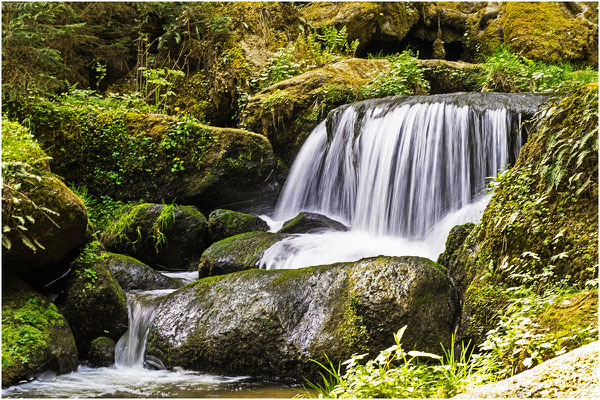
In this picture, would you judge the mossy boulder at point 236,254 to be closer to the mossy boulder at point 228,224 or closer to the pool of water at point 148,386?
the mossy boulder at point 228,224

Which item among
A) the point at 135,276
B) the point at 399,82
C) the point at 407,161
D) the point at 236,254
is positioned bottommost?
the point at 135,276

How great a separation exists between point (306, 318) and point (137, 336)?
2005 millimetres

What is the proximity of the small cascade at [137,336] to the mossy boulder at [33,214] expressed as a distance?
1000mm

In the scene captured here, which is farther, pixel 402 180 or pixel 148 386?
pixel 402 180

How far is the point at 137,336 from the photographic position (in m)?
5.78

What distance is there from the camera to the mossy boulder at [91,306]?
5805 millimetres

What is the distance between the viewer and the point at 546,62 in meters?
14.3

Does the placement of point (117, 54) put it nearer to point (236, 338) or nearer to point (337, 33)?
point (337, 33)

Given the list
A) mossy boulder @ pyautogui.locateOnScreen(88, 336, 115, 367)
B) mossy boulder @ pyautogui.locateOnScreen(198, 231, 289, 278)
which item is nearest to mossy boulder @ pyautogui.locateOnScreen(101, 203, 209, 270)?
mossy boulder @ pyautogui.locateOnScreen(198, 231, 289, 278)

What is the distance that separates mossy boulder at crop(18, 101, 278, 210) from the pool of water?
465 centimetres

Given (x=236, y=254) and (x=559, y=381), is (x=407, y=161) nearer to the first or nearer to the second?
(x=236, y=254)

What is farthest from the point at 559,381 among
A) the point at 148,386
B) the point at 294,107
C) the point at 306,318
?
the point at 294,107

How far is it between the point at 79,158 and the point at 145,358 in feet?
16.8

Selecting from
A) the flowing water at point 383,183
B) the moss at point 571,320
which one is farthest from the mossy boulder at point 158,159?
the moss at point 571,320
